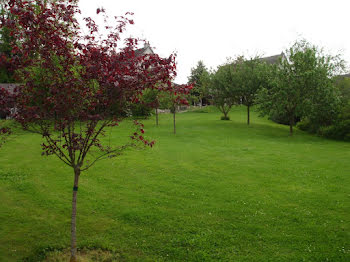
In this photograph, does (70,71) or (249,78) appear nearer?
(70,71)

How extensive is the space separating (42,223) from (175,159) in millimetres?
9120

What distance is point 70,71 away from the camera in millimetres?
5828

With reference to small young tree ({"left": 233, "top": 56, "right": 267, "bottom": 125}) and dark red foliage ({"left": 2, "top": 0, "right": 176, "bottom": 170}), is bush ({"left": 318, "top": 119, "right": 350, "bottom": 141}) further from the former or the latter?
dark red foliage ({"left": 2, "top": 0, "right": 176, "bottom": 170})

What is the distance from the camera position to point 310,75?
86.3ft

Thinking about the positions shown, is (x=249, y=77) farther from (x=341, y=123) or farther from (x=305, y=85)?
(x=341, y=123)

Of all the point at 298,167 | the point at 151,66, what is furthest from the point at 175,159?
the point at 151,66

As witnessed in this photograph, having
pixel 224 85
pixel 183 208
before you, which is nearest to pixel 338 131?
pixel 224 85

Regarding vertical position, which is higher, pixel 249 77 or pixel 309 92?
pixel 249 77

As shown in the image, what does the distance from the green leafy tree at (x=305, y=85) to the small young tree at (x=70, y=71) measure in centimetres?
2422

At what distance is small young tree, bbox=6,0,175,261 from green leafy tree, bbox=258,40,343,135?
24.2m

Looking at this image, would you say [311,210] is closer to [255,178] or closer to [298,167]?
[255,178]

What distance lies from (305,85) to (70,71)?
26205mm

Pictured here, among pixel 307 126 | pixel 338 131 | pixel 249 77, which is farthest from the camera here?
pixel 249 77

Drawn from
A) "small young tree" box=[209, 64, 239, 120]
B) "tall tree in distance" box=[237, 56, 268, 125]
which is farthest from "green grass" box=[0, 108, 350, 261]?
"small young tree" box=[209, 64, 239, 120]
